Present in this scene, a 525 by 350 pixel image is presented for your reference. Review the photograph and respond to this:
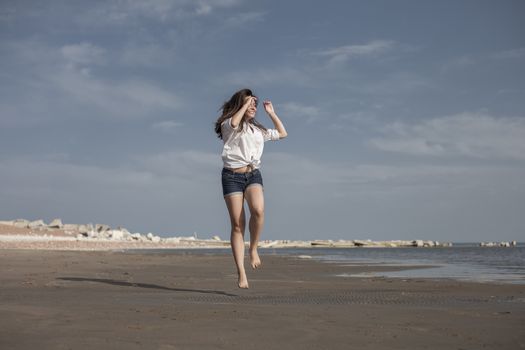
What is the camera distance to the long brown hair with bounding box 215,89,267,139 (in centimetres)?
704

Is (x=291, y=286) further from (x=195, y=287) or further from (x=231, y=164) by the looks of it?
(x=231, y=164)

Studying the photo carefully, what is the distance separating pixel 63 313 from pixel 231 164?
3.03m

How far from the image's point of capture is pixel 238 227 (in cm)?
705

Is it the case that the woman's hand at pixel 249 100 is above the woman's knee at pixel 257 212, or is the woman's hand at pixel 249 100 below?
above

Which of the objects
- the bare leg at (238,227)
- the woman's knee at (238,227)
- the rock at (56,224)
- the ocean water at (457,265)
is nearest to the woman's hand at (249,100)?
the bare leg at (238,227)

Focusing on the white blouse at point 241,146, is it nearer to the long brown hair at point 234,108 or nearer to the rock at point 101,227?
the long brown hair at point 234,108

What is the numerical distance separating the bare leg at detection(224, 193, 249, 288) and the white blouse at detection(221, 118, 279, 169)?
1.32 feet

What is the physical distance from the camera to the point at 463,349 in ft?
10.4

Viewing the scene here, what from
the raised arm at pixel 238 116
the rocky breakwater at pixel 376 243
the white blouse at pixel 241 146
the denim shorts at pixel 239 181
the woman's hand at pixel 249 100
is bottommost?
the rocky breakwater at pixel 376 243

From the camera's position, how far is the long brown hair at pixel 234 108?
23.1 feet

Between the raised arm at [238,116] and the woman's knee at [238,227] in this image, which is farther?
the woman's knee at [238,227]

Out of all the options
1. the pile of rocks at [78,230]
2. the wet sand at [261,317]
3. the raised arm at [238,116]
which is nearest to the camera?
the wet sand at [261,317]

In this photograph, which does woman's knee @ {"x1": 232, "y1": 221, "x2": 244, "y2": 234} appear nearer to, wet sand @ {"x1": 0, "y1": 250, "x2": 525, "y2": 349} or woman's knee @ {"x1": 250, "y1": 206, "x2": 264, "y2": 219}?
woman's knee @ {"x1": 250, "y1": 206, "x2": 264, "y2": 219}

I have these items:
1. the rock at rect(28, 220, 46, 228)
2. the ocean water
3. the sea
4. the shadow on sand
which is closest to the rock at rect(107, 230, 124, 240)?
the rock at rect(28, 220, 46, 228)
